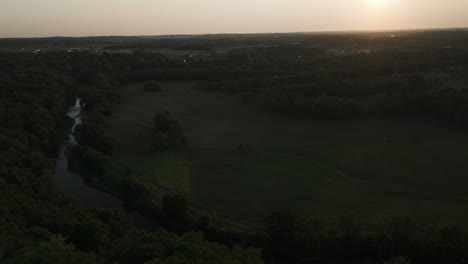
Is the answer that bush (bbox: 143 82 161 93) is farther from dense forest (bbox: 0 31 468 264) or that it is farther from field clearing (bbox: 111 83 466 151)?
field clearing (bbox: 111 83 466 151)

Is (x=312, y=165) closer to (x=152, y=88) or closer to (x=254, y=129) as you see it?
(x=254, y=129)

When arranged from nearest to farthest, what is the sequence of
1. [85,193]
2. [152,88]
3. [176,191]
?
1. [176,191]
2. [85,193]
3. [152,88]

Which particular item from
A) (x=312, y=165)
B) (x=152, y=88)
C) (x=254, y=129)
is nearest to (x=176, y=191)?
(x=312, y=165)

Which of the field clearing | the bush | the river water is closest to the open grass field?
the field clearing

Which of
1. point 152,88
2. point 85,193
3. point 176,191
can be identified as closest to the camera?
point 176,191

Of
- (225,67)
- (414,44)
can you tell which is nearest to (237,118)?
(225,67)

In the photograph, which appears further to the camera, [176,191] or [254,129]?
[254,129]

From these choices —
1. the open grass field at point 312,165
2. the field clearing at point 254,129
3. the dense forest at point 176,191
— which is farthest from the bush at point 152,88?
the open grass field at point 312,165
